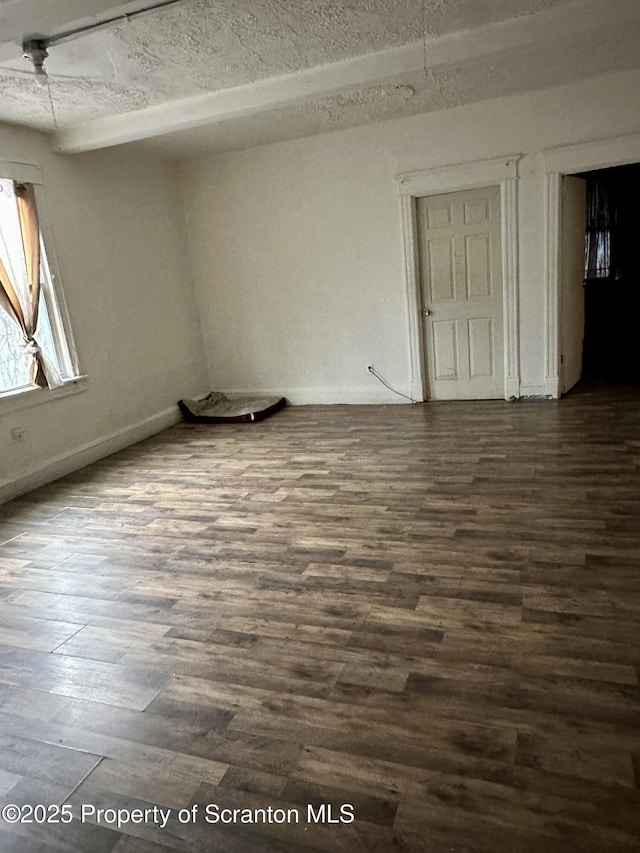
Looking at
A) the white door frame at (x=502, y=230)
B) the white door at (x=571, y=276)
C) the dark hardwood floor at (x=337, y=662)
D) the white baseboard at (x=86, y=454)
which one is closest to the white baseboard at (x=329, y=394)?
the white door frame at (x=502, y=230)

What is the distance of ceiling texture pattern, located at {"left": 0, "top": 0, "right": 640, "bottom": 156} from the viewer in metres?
3.02

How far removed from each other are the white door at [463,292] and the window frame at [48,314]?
3.41m

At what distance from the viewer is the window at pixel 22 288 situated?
14.7 feet

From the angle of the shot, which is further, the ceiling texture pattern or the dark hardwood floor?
the ceiling texture pattern

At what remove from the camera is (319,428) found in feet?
18.4

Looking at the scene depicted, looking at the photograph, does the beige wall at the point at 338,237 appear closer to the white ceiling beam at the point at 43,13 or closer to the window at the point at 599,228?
the white ceiling beam at the point at 43,13

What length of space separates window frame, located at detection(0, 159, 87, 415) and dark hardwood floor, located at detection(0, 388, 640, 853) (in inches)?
38.6

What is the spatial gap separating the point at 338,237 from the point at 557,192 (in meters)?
2.14

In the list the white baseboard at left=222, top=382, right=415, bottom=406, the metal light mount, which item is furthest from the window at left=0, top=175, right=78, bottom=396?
the white baseboard at left=222, top=382, right=415, bottom=406

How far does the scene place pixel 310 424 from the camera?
5.78m

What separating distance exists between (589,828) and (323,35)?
12.8ft

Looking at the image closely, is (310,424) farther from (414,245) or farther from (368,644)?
(368,644)

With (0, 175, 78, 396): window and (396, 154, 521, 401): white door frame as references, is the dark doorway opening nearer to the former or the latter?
(396, 154, 521, 401): white door frame

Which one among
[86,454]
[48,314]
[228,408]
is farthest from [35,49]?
[228,408]
